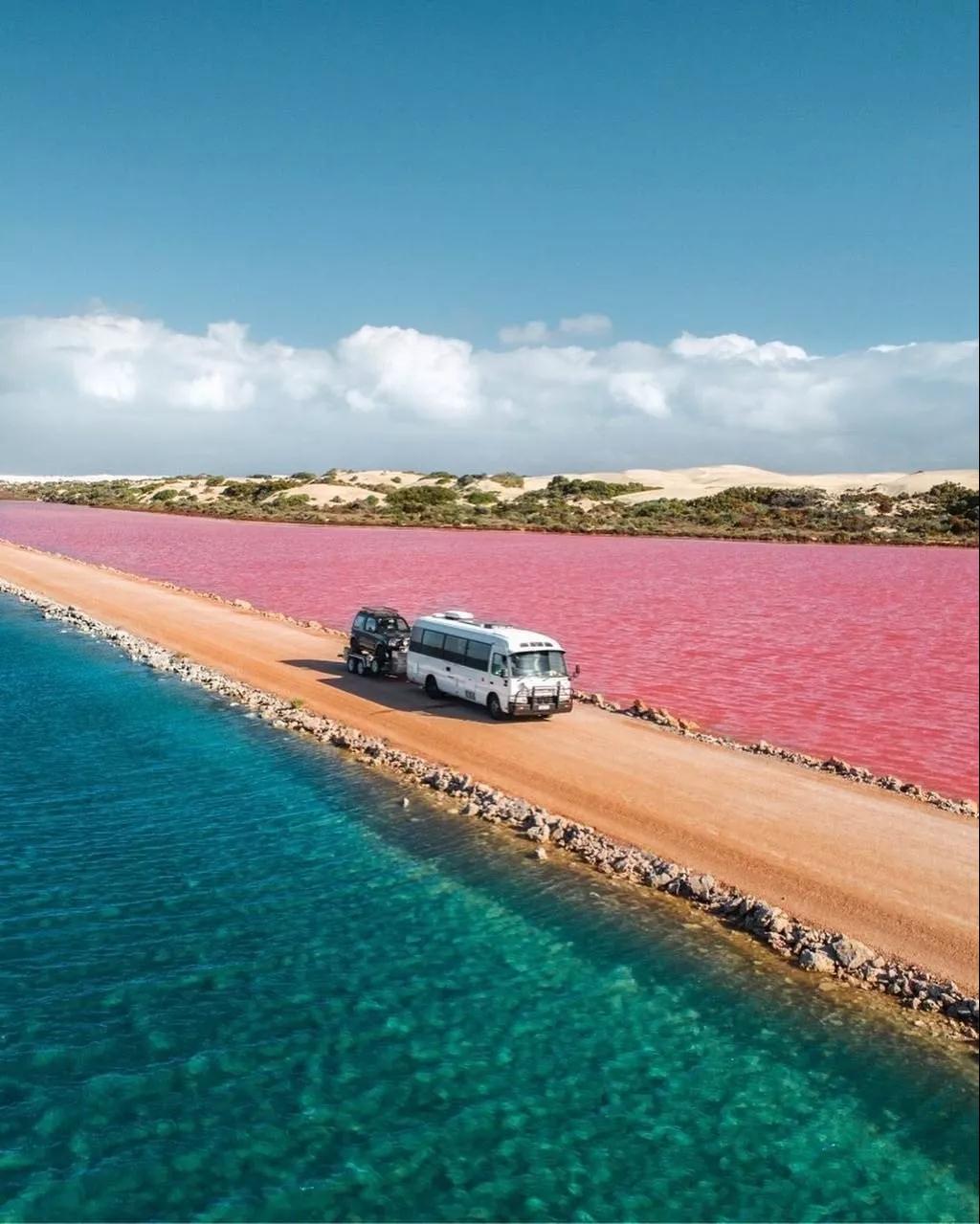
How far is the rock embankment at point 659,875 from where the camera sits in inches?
551

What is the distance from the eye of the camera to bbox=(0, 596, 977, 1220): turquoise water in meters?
10.3

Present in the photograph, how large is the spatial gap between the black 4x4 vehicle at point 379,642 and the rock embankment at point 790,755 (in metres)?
6.90

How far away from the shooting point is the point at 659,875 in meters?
17.8

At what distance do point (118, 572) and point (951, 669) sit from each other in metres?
57.1

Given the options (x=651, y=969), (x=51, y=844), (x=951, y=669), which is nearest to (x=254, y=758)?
(x=51, y=844)

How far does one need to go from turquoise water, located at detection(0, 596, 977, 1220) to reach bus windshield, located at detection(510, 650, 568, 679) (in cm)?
741

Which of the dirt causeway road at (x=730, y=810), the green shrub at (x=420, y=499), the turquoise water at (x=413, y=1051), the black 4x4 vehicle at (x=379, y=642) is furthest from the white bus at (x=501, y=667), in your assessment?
the green shrub at (x=420, y=499)

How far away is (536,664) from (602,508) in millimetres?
126552

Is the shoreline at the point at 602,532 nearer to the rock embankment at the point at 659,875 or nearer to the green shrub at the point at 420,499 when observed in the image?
the green shrub at the point at 420,499

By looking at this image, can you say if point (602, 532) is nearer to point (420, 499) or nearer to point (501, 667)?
point (420, 499)

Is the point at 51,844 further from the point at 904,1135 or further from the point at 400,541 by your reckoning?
the point at 400,541

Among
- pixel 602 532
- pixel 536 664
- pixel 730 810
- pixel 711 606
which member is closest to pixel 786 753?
pixel 730 810

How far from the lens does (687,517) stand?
135125mm

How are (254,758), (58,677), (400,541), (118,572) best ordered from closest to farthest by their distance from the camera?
1. (254,758)
2. (58,677)
3. (118,572)
4. (400,541)
